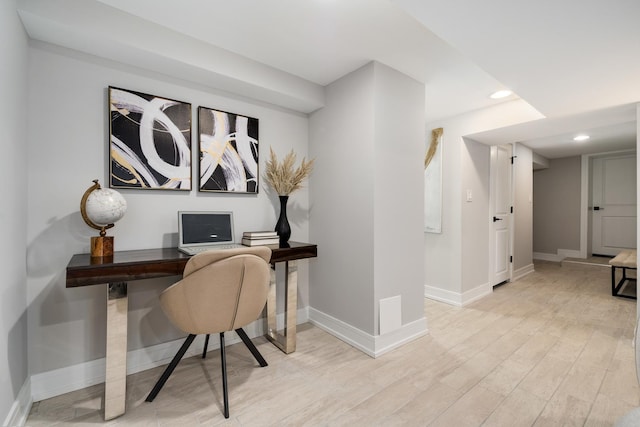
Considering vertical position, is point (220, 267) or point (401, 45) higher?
point (401, 45)

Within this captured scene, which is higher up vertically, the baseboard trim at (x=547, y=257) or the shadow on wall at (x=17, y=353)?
the shadow on wall at (x=17, y=353)

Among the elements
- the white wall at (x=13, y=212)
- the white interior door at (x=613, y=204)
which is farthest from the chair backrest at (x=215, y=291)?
the white interior door at (x=613, y=204)

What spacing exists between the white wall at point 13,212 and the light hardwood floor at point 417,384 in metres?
0.32

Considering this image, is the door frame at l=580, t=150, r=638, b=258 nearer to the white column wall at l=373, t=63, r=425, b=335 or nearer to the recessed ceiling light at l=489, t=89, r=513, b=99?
the recessed ceiling light at l=489, t=89, r=513, b=99

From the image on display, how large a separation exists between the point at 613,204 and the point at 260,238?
6.95 m

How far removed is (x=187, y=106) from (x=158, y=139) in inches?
13.2

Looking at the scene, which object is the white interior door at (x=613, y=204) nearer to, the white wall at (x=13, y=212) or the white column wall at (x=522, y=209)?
the white column wall at (x=522, y=209)

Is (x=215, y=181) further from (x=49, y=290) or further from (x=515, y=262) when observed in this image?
(x=515, y=262)

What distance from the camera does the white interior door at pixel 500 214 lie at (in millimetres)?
3930

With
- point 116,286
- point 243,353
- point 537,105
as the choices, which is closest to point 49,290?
point 116,286

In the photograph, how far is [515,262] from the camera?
4.48 metres

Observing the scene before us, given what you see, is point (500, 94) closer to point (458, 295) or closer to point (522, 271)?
point (458, 295)

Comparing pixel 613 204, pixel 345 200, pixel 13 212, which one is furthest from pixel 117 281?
pixel 613 204

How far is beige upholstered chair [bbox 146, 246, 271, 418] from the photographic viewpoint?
4.95 ft
